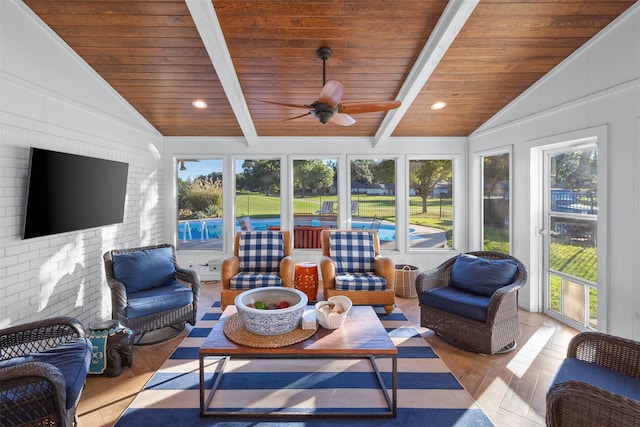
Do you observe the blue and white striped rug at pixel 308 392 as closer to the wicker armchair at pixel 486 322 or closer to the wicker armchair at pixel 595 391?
the wicker armchair at pixel 486 322

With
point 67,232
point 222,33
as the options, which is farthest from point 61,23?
point 67,232

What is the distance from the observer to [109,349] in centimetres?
249

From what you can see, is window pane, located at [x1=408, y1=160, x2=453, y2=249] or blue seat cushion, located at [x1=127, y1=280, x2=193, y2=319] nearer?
blue seat cushion, located at [x1=127, y1=280, x2=193, y2=319]

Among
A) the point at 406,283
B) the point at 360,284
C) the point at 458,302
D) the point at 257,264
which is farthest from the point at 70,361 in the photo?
the point at 406,283

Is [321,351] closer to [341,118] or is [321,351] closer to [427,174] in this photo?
[341,118]

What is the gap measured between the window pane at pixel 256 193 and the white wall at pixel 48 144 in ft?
5.43

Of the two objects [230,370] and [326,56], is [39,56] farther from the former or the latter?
[230,370]

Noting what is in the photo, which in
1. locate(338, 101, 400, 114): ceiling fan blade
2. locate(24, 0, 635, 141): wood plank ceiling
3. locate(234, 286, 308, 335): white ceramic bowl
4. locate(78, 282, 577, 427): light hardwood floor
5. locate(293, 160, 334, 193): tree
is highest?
locate(24, 0, 635, 141): wood plank ceiling

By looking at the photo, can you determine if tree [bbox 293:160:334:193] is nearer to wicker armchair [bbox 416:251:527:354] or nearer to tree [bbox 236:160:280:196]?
tree [bbox 236:160:280:196]

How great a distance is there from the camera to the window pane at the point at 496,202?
4.38 metres

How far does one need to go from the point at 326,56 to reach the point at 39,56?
8.13ft

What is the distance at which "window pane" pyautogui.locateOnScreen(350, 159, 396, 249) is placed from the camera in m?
5.33

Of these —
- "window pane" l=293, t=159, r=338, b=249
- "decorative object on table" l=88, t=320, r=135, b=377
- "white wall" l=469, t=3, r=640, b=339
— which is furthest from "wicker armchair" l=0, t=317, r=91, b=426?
"white wall" l=469, t=3, r=640, b=339

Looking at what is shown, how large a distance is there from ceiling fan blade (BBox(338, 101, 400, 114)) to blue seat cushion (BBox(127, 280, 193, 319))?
239cm
